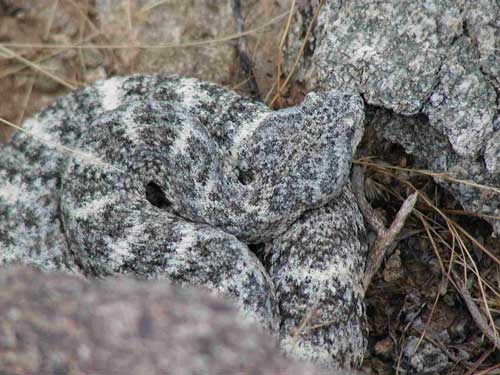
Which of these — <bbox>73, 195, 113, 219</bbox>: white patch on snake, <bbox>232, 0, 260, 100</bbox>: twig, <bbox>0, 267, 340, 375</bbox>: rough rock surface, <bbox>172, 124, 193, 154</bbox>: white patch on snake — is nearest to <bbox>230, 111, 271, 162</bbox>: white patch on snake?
<bbox>172, 124, 193, 154</bbox>: white patch on snake

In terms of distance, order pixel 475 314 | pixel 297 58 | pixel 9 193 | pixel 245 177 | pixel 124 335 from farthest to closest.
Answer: pixel 297 58, pixel 9 193, pixel 245 177, pixel 475 314, pixel 124 335

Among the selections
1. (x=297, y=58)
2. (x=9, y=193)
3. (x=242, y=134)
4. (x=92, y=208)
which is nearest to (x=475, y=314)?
(x=242, y=134)

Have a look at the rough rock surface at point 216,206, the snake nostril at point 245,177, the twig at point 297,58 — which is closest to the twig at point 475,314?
the rough rock surface at point 216,206

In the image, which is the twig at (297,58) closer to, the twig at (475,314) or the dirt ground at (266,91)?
the dirt ground at (266,91)

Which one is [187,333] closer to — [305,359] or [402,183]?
[305,359]

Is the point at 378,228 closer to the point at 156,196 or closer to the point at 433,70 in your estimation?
the point at 433,70
